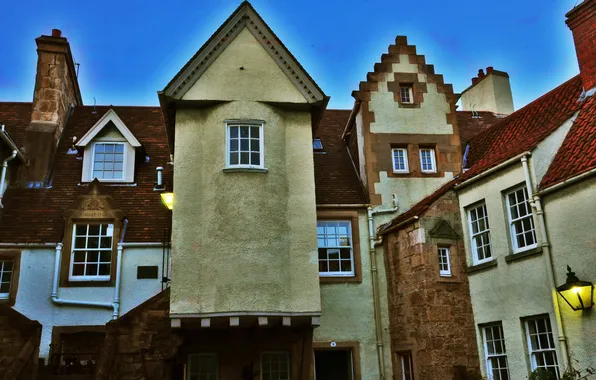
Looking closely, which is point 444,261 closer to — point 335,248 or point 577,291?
point 335,248

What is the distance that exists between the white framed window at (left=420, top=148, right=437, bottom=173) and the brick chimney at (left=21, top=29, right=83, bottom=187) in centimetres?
1153

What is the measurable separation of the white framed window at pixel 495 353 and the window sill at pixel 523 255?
1.68 meters

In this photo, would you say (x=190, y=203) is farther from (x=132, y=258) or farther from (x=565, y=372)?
(x=565, y=372)

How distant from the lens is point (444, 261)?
14953 millimetres

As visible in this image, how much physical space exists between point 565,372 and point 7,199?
49.8ft

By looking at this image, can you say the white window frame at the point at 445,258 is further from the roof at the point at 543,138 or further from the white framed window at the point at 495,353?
the white framed window at the point at 495,353

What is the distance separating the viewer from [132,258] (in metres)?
15.9

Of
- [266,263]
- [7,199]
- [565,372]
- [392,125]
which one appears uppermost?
[392,125]

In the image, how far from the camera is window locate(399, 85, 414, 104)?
18438 millimetres

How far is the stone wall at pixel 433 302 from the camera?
13992mm

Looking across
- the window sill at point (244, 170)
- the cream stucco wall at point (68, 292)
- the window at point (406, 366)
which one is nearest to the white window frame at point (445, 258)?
the window at point (406, 366)

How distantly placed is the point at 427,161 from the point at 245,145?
6143mm

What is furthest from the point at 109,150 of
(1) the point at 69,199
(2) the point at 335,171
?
(2) the point at 335,171

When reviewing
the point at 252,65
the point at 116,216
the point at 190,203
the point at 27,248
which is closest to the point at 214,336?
the point at 190,203
